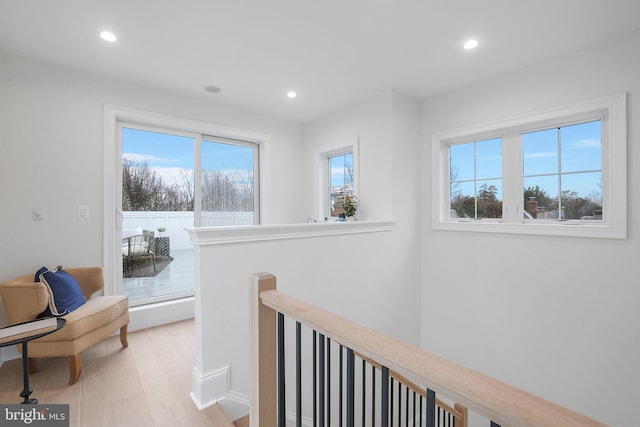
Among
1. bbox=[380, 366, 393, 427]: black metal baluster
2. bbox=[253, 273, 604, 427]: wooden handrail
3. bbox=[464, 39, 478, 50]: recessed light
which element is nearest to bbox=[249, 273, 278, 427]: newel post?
bbox=[253, 273, 604, 427]: wooden handrail

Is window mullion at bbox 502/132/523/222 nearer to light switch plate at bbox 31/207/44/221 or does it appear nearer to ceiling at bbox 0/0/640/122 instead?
ceiling at bbox 0/0/640/122

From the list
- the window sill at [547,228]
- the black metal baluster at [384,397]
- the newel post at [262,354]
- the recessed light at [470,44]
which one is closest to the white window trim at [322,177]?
the window sill at [547,228]

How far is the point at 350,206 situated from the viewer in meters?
3.42

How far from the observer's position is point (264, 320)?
113cm

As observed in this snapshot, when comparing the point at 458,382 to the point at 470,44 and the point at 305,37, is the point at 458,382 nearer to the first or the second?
the point at 305,37

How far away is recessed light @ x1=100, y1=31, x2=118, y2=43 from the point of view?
214cm

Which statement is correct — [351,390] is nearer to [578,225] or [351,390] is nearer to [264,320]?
[264,320]

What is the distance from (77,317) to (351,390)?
225cm

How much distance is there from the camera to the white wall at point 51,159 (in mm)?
2398

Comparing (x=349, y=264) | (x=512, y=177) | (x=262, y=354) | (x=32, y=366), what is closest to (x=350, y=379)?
(x=262, y=354)

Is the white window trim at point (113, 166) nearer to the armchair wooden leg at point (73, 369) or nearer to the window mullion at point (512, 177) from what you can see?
the armchair wooden leg at point (73, 369)

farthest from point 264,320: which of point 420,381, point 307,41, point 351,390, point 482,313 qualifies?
point 482,313

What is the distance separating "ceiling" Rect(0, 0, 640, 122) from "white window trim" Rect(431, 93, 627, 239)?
50 centimetres

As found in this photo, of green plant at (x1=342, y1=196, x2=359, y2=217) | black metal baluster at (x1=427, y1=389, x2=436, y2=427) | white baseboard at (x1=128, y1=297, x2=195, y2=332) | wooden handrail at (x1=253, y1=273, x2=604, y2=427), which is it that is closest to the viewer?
wooden handrail at (x1=253, y1=273, x2=604, y2=427)
